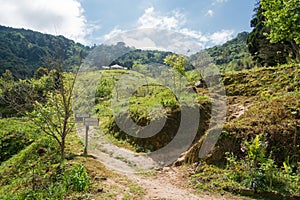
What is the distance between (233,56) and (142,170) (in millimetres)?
40102

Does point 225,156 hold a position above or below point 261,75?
below

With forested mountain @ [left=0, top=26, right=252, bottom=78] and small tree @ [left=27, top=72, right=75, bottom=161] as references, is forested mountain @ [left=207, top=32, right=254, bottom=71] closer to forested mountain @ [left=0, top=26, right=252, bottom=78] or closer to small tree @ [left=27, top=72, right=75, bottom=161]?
forested mountain @ [left=0, top=26, right=252, bottom=78]

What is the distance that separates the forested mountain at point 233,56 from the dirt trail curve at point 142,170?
19.4m

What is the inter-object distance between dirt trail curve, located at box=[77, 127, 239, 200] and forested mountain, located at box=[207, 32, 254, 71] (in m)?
19.4

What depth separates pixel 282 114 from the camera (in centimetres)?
615

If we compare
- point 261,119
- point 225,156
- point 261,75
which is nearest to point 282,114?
point 261,119

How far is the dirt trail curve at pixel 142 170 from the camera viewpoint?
4.52m

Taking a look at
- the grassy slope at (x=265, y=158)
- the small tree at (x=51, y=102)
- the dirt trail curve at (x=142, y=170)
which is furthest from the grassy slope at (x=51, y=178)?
the grassy slope at (x=265, y=158)

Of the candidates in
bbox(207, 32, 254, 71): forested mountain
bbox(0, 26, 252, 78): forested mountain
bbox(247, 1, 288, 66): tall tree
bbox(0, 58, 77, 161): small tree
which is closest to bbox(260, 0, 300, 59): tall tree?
bbox(247, 1, 288, 66): tall tree

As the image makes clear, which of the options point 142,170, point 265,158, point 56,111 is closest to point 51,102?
point 56,111

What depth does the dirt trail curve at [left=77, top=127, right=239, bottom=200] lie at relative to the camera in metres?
4.52

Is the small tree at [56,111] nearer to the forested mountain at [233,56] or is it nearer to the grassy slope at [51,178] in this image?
the grassy slope at [51,178]

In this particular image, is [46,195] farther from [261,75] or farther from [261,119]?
[261,75]

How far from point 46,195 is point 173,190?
100 inches
